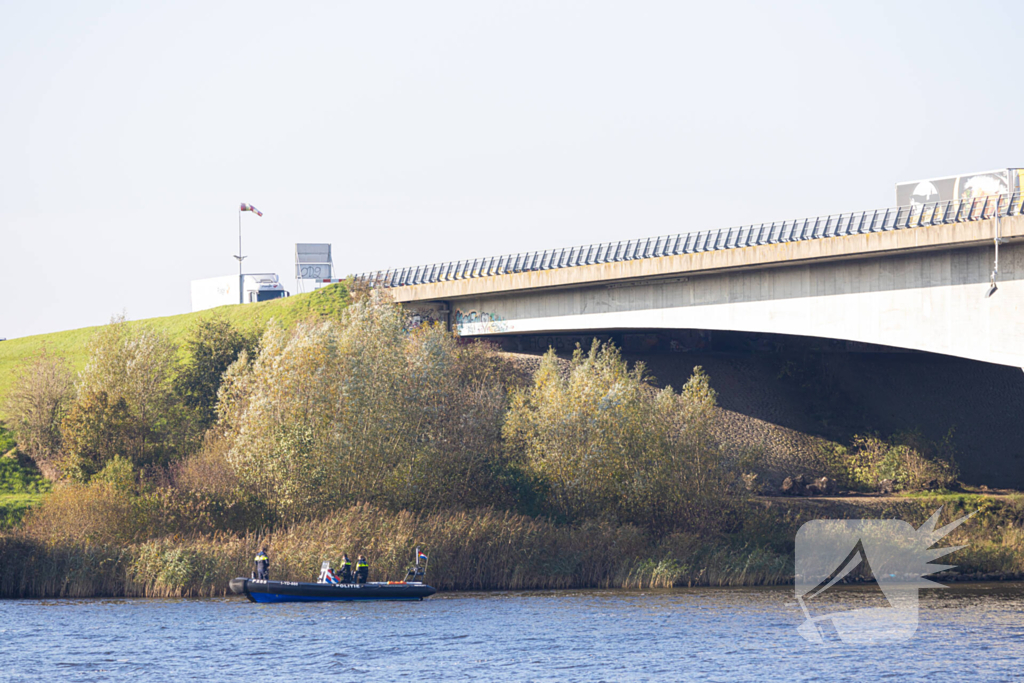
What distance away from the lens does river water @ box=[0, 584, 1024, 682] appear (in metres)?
30.4

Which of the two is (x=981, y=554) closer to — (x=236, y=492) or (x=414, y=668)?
(x=414, y=668)

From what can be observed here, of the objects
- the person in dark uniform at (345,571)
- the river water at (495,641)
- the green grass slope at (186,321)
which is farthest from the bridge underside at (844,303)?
the person in dark uniform at (345,571)

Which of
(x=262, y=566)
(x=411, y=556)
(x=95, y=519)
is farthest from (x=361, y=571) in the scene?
(x=95, y=519)

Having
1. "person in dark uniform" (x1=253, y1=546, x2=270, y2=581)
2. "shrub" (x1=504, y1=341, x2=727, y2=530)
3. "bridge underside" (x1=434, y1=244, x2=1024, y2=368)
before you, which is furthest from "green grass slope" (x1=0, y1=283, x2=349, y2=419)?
"person in dark uniform" (x1=253, y1=546, x2=270, y2=581)

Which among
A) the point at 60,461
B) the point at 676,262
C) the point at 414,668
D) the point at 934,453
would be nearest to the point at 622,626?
the point at 414,668

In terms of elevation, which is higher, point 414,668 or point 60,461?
point 60,461

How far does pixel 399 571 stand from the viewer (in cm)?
4359

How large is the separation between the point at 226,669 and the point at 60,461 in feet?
102

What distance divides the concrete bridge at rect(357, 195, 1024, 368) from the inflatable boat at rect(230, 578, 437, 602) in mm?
21816

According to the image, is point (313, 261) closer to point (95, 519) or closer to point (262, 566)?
point (95, 519)

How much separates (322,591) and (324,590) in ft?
0.31

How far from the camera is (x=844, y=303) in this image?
161 ft

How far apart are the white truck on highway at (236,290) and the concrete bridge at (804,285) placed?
43.1 metres

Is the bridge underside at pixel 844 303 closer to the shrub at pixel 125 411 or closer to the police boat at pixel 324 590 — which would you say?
the shrub at pixel 125 411
